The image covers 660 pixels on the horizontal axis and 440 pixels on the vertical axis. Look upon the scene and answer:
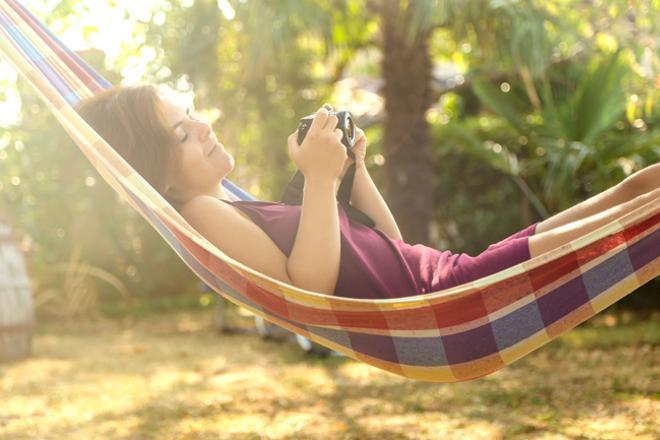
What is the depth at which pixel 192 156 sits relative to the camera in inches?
84.4

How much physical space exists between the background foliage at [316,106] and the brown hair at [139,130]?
2.06 metres

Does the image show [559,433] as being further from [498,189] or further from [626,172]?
[498,189]

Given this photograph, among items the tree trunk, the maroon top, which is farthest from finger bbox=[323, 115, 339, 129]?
the tree trunk

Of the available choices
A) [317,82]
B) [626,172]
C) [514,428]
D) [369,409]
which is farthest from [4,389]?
[317,82]

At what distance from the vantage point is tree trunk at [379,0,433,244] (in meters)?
5.67

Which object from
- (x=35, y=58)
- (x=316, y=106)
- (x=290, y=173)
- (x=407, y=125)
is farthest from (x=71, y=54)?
(x=316, y=106)

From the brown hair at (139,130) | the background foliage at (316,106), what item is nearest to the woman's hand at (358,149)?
the brown hair at (139,130)

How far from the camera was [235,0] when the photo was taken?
18.6 feet

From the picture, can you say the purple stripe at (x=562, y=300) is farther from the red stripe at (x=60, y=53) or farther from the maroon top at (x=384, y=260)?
the red stripe at (x=60, y=53)

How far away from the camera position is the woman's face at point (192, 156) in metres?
2.15

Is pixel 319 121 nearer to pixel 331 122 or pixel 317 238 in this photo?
pixel 331 122

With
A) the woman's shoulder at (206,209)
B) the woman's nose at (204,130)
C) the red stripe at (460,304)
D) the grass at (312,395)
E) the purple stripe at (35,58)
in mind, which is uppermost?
the purple stripe at (35,58)

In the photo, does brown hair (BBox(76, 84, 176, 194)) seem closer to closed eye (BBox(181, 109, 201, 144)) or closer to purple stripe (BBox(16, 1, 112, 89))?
closed eye (BBox(181, 109, 201, 144))

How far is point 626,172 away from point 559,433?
223cm
